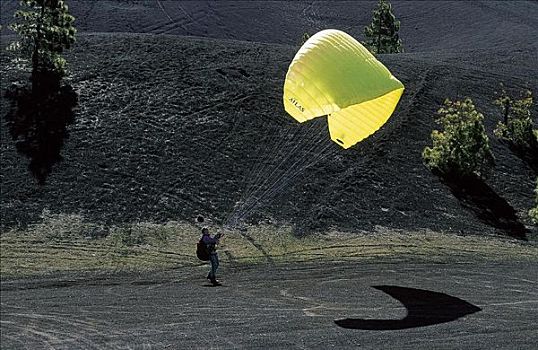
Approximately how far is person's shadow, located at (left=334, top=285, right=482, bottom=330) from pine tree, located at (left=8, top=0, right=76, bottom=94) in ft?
74.1

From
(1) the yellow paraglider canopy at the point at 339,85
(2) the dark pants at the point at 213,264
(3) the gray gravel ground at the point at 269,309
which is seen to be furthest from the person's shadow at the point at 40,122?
(1) the yellow paraglider canopy at the point at 339,85

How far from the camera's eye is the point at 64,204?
2591cm

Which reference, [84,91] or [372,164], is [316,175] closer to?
[372,164]

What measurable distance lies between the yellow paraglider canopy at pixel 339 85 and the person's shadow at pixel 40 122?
14876 mm

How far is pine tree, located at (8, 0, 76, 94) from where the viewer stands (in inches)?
1334

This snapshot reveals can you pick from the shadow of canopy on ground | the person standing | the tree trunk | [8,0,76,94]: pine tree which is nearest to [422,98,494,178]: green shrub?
the shadow of canopy on ground

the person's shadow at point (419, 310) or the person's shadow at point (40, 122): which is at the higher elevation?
the person's shadow at point (40, 122)

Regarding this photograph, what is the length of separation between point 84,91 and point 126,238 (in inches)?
514

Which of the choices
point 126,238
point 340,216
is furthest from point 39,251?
point 340,216

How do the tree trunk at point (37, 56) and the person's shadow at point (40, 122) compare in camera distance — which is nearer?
the person's shadow at point (40, 122)

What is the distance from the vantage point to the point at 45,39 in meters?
34.8

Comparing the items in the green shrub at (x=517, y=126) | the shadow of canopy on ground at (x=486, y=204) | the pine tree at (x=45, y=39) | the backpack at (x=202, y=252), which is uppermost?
the pine tree at (x=45, y=39)

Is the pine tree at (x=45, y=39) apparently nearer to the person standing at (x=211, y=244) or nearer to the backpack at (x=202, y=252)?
the person standing at (x=211, y=244)

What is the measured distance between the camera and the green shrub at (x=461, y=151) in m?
31.8
